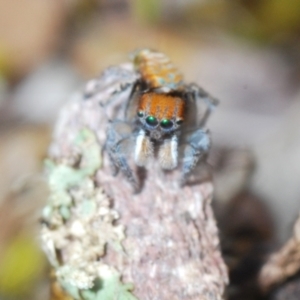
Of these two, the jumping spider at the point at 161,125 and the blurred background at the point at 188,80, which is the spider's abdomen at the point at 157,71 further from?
the blurred background at the point at 188,80

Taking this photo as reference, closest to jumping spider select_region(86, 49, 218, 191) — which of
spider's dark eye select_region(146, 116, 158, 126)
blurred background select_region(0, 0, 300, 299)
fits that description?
spider's dark eye select_region(146, 116, 158, 126)

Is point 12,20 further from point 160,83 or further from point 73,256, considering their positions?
point 73,256

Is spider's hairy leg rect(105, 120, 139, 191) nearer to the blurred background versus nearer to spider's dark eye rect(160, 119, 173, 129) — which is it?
spider's dark eye rect(160, 119, 173, 129)

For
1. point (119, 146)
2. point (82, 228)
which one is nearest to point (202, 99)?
point (119, 146)

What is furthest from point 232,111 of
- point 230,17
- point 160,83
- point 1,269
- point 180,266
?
point 1,269

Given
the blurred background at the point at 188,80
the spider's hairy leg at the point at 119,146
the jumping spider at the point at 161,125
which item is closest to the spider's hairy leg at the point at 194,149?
the jumping spider at the point at 161,125
